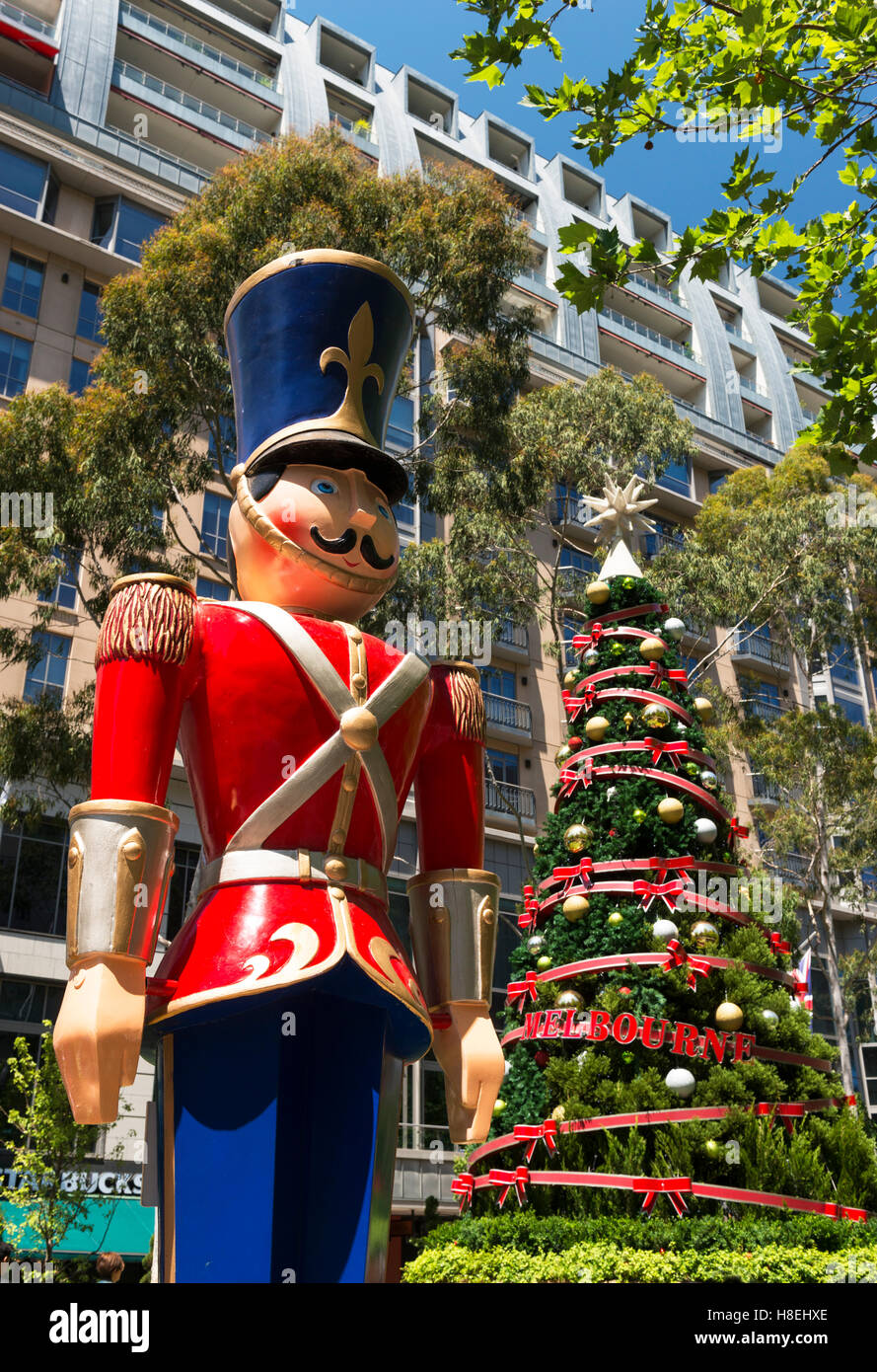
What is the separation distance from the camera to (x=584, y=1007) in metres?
5.64

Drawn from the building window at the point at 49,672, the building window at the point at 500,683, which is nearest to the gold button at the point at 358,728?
the building window at the point at 49,672

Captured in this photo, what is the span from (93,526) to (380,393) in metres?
7.47

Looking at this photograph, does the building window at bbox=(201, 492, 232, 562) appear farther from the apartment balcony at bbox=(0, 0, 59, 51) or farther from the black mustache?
the black mustache

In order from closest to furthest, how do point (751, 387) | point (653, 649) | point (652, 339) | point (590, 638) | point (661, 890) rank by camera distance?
1. point (661, 890)
2. point (653, 649)
3. point (590, 638)
4. point (652, 339)
5. point (751, 387)

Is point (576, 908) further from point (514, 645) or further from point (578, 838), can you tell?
point (514, 645)

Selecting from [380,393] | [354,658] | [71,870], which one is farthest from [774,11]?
[71,870]

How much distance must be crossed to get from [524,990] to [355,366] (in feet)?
11.3

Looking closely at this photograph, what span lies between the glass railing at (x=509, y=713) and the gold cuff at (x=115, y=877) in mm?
17997

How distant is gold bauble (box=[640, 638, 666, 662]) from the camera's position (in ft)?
21.6

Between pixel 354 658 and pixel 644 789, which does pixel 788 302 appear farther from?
pixel 354 658

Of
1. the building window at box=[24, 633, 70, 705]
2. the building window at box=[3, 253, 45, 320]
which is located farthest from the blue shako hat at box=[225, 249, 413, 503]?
the building window at box=[3, 253, 45, 320]

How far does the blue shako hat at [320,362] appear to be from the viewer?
12.8 ft

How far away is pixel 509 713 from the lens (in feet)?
72.0

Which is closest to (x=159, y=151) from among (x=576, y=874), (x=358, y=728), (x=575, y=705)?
(x=575, y=705)
